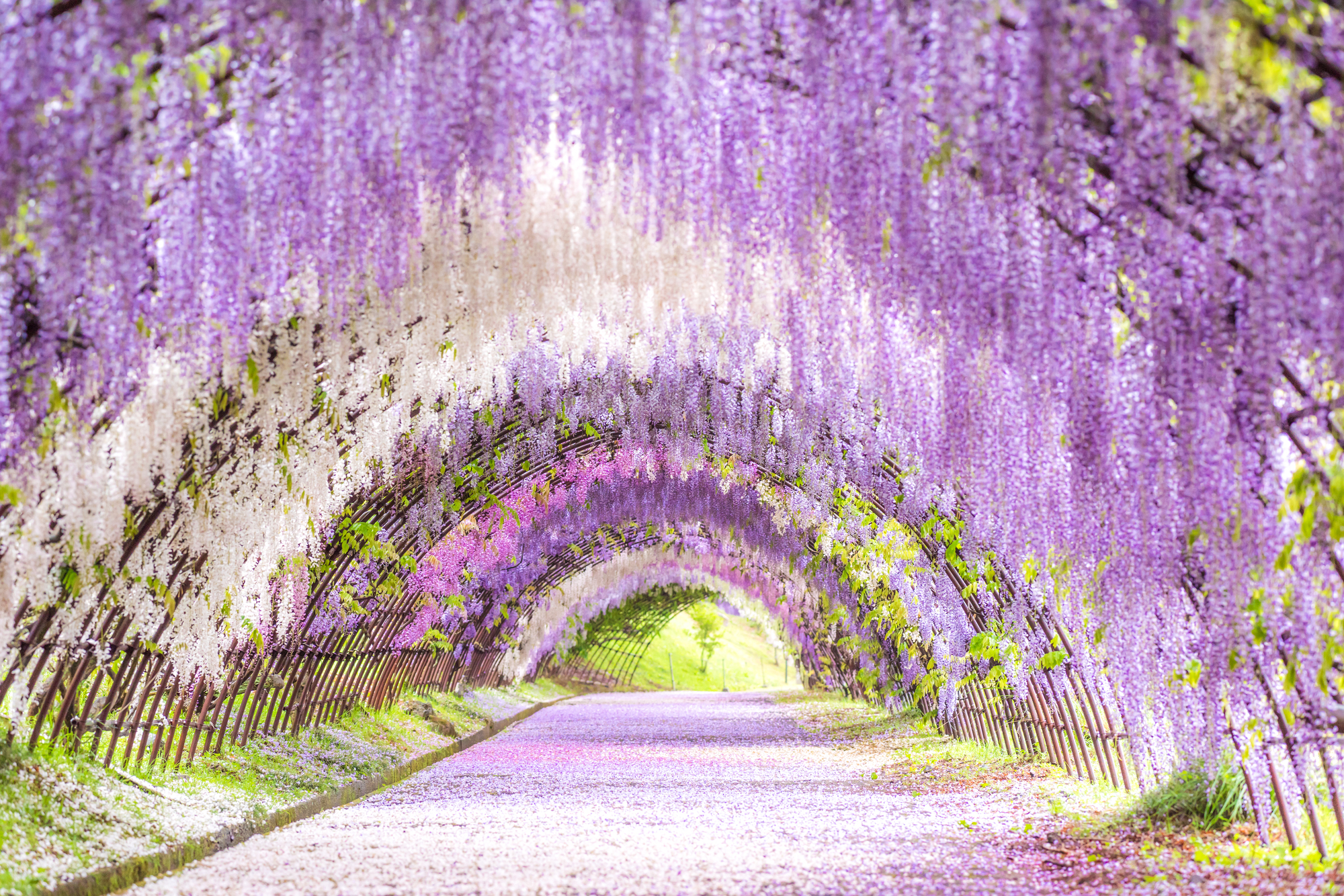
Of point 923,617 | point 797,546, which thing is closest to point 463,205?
point 923,617

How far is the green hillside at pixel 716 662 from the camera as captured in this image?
4412 centimetres

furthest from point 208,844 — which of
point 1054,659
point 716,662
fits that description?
point 716,662

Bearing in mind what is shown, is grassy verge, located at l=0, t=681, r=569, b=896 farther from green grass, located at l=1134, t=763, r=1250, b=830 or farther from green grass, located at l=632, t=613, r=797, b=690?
green grass, located at l=632, t=613, r=797, b=690

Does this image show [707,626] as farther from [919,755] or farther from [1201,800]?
[1201,800]

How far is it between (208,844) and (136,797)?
0.58 metres

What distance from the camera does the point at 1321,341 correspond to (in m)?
3.55

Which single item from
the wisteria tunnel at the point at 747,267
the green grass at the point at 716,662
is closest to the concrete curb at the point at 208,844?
the wisteria tunnel at the point at 747,267

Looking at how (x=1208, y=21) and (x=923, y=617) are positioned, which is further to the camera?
(x=923, y=617)

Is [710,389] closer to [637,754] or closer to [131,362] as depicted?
[637,754]

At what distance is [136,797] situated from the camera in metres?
7.03

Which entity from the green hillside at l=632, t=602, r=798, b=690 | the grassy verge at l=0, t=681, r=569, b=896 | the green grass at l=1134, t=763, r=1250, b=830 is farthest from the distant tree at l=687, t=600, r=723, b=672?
the green grass at l=1134, t=763, r=1250, b=830

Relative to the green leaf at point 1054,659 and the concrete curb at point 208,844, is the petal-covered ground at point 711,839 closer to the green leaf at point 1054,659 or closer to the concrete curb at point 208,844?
the concrete curb at point 208,844

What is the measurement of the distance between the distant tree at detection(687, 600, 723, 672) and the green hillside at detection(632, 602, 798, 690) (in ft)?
2.90

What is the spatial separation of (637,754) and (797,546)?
4.31 metres
